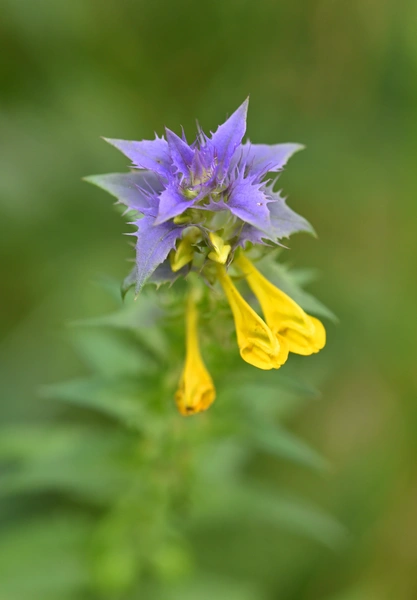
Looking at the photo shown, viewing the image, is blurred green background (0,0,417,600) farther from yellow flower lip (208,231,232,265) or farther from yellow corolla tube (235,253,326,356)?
Result: yellow flower lip (208,231,232,265)

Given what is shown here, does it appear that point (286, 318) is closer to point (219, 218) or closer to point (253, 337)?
point (253, 337)

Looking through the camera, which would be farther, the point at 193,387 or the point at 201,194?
the point at 193,387

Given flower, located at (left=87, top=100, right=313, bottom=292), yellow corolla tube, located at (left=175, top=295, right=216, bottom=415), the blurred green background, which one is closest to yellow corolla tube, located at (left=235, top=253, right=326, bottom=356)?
flower, located at (left=87, top=100, right=313, bottom=292)

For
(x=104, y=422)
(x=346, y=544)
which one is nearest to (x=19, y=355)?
(x=104, y=422)

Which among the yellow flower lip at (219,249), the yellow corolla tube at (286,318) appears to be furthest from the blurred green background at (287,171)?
the yellow flower lip at (219,249)

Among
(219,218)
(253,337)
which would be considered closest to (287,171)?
(219,218)

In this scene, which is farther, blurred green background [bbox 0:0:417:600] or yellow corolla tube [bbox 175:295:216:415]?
blurred green background [bbox 0:0:417:600]

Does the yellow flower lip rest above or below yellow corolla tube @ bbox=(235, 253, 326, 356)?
above
